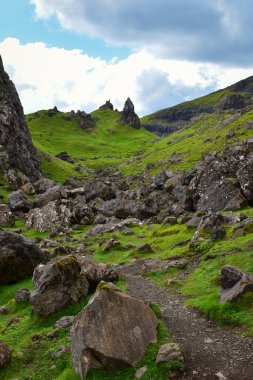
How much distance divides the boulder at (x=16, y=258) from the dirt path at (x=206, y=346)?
1698 cm

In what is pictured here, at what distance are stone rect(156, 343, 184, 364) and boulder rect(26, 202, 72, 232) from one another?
48772mm

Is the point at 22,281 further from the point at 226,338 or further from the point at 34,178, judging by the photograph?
the point at 34,178

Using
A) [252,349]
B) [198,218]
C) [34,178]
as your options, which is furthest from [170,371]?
[34,178]

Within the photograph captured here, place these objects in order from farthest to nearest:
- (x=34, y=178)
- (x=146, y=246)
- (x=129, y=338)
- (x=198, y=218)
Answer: (x=34, y=178)
(x=198, y=218)
(x=146, y=246)
(x=129, y=338)

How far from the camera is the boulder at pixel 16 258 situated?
117 ft

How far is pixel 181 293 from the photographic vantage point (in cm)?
2612

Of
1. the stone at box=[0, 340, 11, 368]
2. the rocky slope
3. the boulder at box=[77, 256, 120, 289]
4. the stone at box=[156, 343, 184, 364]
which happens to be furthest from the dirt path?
the stone at box=[0, 340, 11, 368]

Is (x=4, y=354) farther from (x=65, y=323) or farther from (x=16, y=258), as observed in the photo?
(x=16, y=258)

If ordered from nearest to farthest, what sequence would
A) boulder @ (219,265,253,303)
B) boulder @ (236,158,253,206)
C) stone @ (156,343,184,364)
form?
stone @ (156,343,184,364), boulder @ (219,265,253,303), boulder @ (236,158,253,206)

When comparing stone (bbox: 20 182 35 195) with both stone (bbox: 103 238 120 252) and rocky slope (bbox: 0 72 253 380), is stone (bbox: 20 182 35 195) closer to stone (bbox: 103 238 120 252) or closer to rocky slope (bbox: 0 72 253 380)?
rocky slope (bbox: 0 72 253 380)

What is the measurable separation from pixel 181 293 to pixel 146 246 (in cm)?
1612

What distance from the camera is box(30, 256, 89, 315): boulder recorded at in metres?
25.3

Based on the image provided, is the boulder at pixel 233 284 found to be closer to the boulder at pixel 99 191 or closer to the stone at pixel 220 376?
the stone at pixel 220 376

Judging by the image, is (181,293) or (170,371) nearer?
(170,371)
